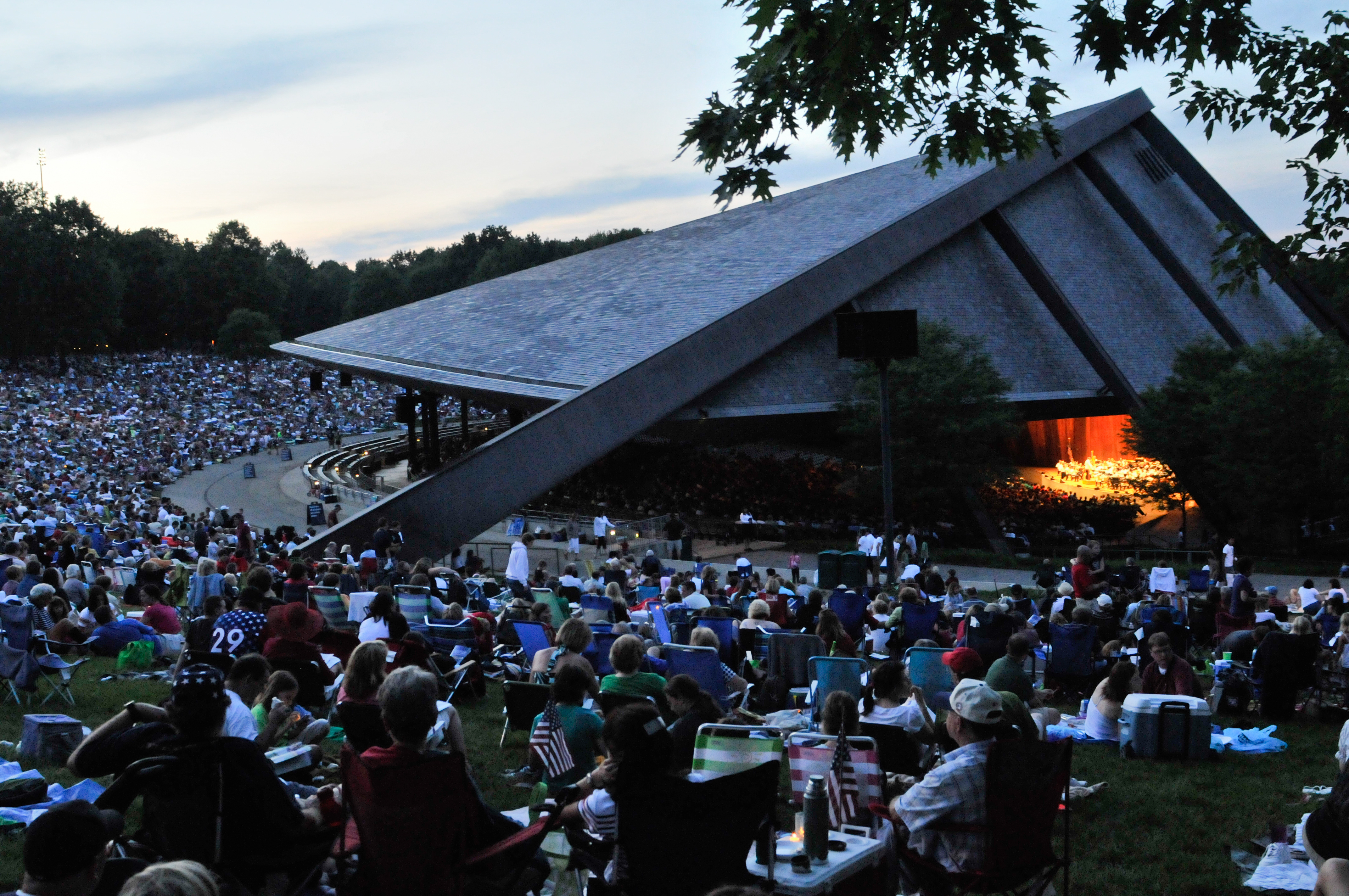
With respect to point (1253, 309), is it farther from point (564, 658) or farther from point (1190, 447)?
point (564, 658)

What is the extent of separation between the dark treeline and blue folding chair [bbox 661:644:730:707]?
72022mm

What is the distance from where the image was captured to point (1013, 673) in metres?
8.05

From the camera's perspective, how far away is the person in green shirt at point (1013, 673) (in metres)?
8.02

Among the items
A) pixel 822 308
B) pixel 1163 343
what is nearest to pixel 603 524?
pixel 822 308

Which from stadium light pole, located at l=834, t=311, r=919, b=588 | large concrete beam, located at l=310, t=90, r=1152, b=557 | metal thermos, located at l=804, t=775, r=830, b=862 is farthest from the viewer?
large concrete beam, located at l=310, t=90, r=1152, b=557

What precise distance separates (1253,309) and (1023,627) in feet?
79.6

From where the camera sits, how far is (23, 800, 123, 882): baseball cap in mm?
3299

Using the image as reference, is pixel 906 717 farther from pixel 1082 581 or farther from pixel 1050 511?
pixel 1050 511

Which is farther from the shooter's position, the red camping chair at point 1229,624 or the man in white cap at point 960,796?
the red camping chair at point 1229,624

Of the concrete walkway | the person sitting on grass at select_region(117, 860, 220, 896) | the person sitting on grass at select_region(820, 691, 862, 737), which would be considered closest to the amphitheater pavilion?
the concrete walkway

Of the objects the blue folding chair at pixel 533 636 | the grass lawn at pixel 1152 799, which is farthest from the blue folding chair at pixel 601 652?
the grass lawn at pixel 1152 799

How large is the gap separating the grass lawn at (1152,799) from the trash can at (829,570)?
9133mm

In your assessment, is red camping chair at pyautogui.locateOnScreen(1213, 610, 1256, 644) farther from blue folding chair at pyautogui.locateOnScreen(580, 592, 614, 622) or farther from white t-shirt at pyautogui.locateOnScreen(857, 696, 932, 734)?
white t-shirt at pyautogui.locateOnScreen(857, 696, 932, 734)

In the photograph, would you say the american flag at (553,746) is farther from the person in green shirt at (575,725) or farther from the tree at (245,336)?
the tree at (245,336)
